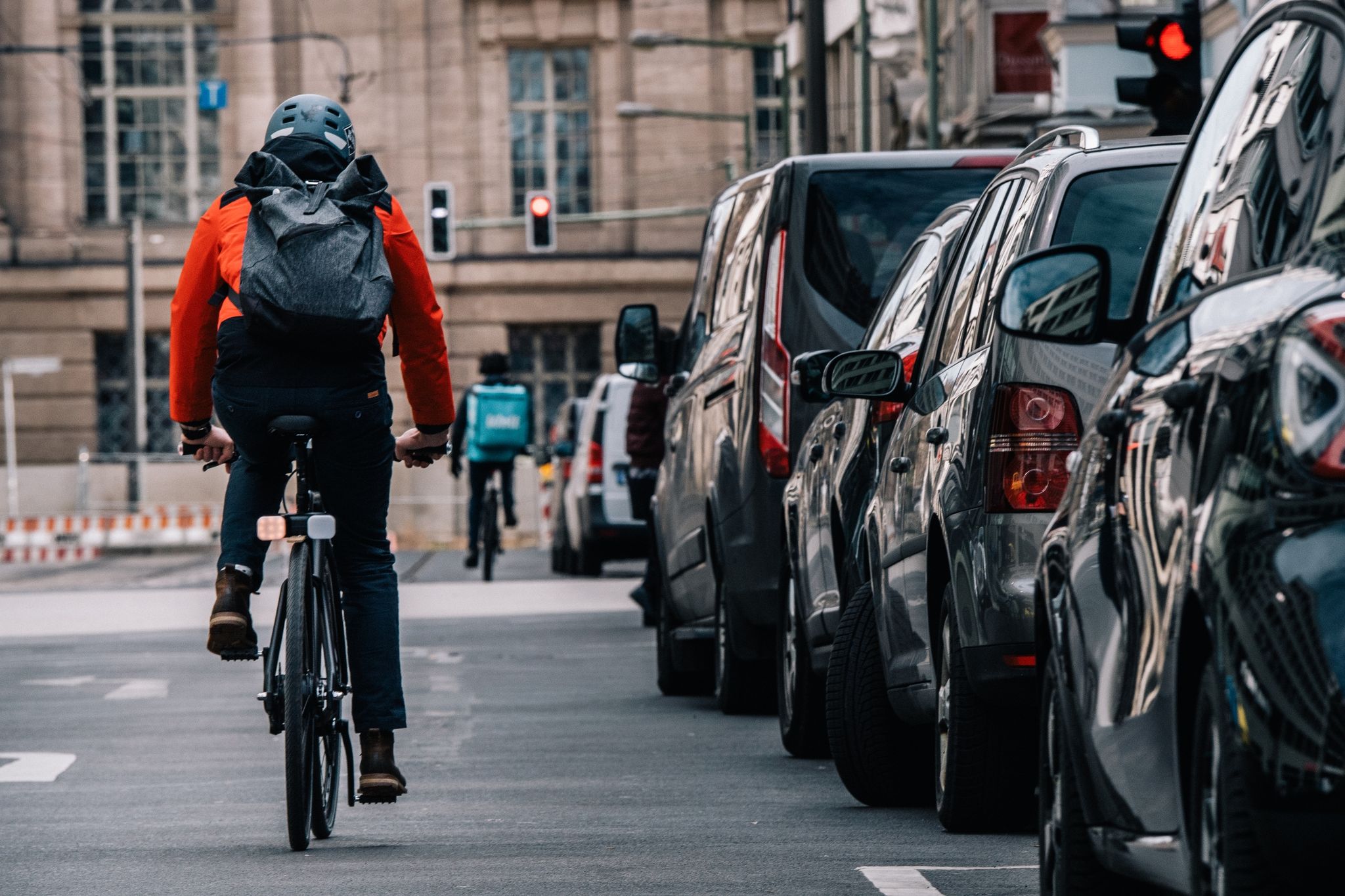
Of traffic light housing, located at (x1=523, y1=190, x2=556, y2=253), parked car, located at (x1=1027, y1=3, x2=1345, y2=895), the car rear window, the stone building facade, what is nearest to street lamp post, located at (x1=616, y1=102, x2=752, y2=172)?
the stone building facade

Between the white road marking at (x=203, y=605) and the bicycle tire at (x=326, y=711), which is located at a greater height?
the bicycle tire at (x=326, y=711)

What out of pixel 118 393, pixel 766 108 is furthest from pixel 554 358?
pixel 118 393

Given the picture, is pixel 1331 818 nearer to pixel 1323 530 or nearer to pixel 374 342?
pixel 1323 530

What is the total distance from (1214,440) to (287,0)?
4691 centimetres

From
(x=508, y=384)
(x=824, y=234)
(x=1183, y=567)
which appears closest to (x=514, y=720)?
(x=824, y=234)

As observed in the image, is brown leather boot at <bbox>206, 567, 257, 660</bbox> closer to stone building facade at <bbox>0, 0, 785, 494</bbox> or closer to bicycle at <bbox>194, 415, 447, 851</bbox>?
bicycle at <bbox>194, 415, 447, 851</bbox>

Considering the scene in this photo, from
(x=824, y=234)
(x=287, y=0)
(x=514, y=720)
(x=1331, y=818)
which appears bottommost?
(x=514, y=720)

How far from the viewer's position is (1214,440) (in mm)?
3742

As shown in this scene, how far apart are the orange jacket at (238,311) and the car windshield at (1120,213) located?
1545 mm

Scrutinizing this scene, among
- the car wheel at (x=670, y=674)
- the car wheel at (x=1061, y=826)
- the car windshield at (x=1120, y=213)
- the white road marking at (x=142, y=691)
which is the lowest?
the white road marking at (x=142, y=691)

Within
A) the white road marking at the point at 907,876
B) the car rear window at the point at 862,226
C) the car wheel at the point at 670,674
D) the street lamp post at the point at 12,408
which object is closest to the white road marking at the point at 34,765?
the car rear window at the point at 862,226

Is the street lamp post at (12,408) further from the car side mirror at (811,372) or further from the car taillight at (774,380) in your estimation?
the car side mirror at (811,372)

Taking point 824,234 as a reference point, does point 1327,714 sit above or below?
below

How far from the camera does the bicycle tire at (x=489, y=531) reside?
2552cm
